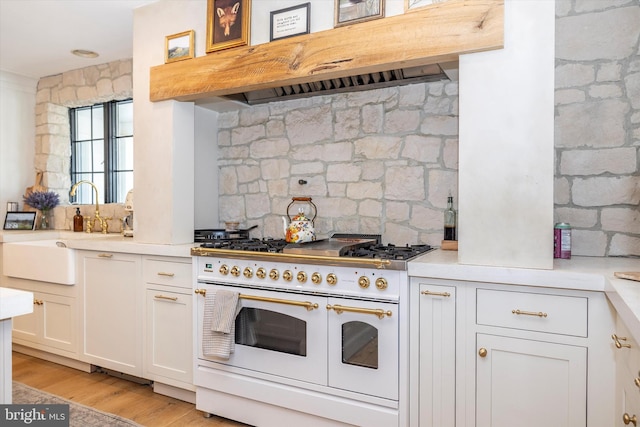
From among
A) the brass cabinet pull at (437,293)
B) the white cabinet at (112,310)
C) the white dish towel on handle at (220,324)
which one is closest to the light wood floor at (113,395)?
the white cabinet at (112,310)

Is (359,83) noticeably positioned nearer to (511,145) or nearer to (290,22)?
(290,22)

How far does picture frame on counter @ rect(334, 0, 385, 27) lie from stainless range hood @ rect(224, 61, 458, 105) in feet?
1.35

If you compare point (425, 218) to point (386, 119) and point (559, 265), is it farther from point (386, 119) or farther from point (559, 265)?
point (559, 265)

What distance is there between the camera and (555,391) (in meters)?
1.72

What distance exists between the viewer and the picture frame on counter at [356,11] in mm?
2150

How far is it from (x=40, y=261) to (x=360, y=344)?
2.67m

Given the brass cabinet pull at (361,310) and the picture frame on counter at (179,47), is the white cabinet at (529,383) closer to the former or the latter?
the brass cabinet pull at (361,310)

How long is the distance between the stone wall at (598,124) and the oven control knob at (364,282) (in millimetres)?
1151

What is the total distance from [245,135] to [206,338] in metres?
1.58

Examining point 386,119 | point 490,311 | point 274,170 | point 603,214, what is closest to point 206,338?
point 274,170

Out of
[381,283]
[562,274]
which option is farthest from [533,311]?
[381,283]

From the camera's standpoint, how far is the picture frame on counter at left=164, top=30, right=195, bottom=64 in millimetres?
2734

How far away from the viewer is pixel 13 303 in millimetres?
1146

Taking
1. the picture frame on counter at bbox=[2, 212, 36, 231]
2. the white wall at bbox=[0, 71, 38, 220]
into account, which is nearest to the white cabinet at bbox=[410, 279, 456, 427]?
the picture frame on counter at bbox=[2, 212, 36, 231]
